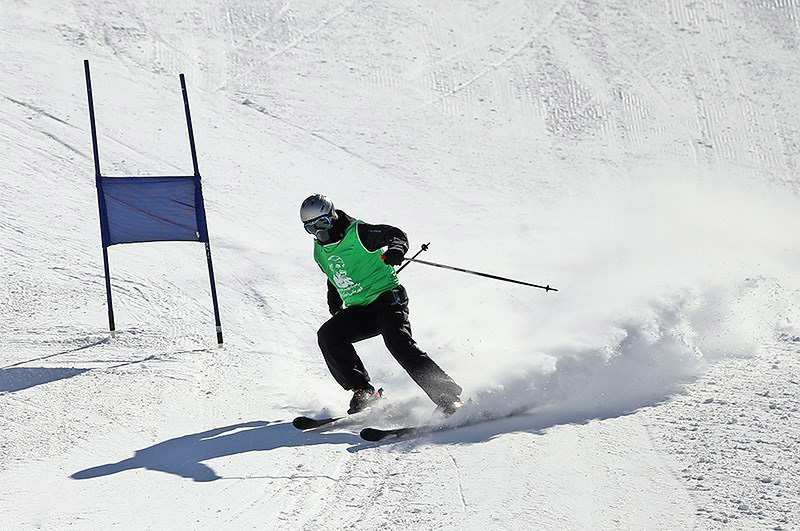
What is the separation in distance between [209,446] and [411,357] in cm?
144

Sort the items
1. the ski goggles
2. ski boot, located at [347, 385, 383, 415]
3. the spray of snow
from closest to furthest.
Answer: the ski goggles, ski boot, located at [347, 385, 383, 415], the spray of snow

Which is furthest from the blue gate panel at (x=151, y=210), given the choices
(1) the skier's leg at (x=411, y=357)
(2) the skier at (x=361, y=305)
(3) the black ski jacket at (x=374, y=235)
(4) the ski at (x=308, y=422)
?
(4) the ski at (x=308, y=422)

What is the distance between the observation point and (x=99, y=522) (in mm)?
4453

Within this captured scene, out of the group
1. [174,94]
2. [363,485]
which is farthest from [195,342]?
[174,94]

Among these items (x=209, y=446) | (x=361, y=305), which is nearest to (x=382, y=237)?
(x=361, y=305)

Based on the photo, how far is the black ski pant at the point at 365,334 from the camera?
20.4ft

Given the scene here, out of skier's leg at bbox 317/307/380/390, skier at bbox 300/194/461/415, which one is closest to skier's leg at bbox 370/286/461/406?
skier at bbox 300/194/461/415

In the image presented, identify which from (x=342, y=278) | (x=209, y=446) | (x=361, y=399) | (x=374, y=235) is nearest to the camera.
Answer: (x=209, y=446)

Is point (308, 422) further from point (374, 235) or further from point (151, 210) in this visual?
point (151, 210)

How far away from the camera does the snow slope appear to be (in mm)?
4953

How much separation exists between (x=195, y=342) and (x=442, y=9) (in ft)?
39.4

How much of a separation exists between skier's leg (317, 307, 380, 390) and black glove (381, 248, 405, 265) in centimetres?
53

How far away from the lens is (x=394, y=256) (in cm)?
601

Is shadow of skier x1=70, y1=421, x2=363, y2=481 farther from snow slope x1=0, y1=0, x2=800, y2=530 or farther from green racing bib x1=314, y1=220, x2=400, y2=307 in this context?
green racing bib x1=314, y1=220, x2=400, y2=307
